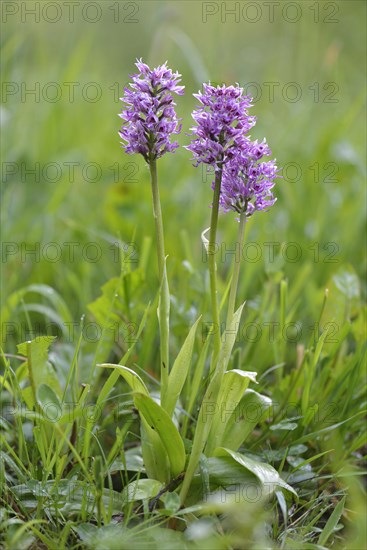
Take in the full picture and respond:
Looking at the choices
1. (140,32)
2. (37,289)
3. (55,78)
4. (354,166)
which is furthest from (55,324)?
(140,32)

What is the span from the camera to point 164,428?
1484mm

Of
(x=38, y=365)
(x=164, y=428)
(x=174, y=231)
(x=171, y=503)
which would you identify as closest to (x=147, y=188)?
(x=174, y=231)

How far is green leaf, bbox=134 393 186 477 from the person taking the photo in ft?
4.76

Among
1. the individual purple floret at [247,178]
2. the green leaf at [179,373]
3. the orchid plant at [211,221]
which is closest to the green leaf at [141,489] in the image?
the orchid plant at [211,221]

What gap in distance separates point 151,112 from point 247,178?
247mm

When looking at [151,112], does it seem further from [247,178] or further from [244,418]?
[244,418]

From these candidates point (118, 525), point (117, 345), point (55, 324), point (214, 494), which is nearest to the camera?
point (118, 525)

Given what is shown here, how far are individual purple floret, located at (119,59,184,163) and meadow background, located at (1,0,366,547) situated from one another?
34 centimetres

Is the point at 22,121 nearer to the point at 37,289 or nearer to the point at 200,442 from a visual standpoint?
the point at 37,289

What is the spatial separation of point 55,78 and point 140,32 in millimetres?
3420

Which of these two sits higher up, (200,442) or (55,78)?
(55,78)

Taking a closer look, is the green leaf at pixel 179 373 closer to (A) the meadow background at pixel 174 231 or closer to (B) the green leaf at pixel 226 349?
(B) the green leaf at pixel 226 349

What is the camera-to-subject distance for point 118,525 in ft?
4.69

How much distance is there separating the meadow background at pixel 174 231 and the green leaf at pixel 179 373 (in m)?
0.21
